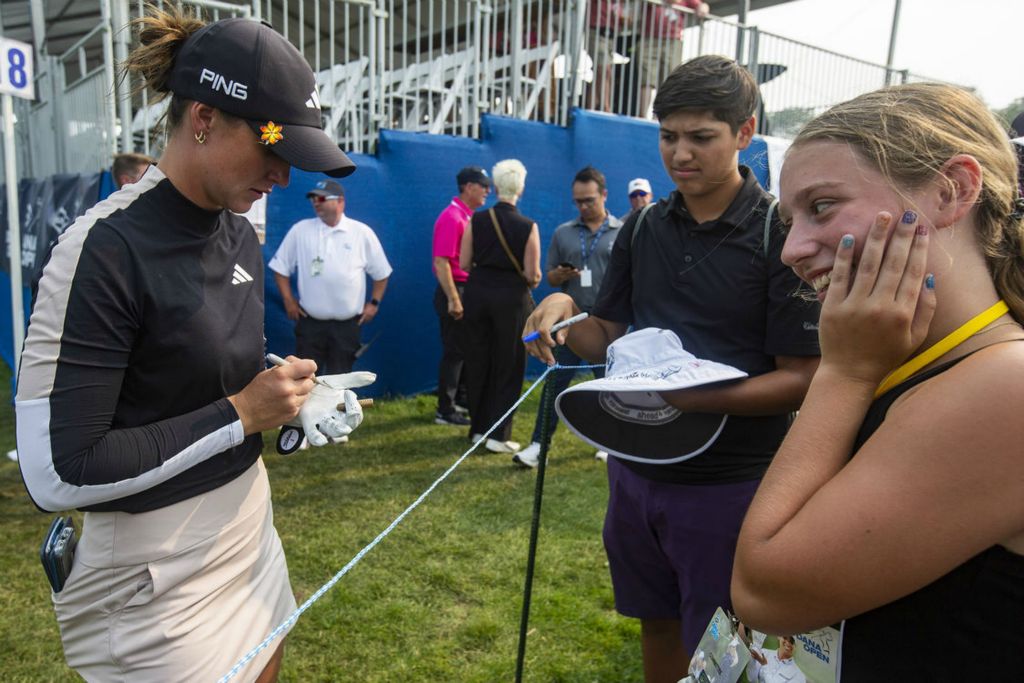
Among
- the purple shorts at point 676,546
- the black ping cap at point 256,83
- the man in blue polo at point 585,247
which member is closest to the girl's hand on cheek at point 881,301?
the purple shorts at point 676,546

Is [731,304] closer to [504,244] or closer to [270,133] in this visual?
[270,133]

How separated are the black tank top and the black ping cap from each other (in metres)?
1.23

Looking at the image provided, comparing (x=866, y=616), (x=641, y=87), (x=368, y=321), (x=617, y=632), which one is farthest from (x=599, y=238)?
(x=866, y=616)

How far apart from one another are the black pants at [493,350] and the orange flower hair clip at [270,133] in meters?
4.06

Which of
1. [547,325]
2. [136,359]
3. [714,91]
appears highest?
[714,91]

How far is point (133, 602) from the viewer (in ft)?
4.87

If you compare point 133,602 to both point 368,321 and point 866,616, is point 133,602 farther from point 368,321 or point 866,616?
point 368,321

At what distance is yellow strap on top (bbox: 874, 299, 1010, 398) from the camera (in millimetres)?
936

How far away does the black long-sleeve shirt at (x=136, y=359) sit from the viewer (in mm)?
1313

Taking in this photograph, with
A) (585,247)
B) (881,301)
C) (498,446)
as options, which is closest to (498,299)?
(585,247)

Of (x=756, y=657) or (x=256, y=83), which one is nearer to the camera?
(x=756, y=657)

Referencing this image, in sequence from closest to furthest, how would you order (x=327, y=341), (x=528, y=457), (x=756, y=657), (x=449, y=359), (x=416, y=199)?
(x=756, y=657), (x=528, y=457), (x=327, y=341), (x=449, y=359), (x=416, y=199)

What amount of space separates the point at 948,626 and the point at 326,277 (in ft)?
17.3

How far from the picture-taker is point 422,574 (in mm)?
3658
